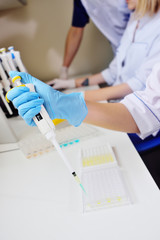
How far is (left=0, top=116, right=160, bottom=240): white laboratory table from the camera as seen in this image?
50cm

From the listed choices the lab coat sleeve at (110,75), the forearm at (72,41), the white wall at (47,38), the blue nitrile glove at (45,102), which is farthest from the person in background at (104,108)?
the white wall at (47,38)

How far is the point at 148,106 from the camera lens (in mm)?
748

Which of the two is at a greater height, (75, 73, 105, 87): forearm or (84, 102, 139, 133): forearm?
(84, 102, 139, 133): forearm

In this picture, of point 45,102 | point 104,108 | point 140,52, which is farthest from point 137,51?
point 45,102

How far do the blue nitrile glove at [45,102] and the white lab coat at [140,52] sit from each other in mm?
533

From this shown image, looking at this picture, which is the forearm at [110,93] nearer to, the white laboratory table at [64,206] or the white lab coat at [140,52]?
the white lab coat at [140,52]

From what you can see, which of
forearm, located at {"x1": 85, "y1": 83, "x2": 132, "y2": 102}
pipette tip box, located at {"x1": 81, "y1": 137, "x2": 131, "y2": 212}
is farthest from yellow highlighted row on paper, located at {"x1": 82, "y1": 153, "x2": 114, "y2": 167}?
forearm, located at {"x1": 85, "y1": 83, "x2": 132, "y2": 102}

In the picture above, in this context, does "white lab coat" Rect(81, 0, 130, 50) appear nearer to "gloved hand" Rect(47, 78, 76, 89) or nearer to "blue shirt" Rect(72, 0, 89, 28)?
"blue shirt" Rect(72, 0, 89, 28)

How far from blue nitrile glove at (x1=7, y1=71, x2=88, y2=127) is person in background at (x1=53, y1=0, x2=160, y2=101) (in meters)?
0.50

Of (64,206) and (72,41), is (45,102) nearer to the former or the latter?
(64,206)

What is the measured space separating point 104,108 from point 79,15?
1126mm

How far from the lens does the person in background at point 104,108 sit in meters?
0.63

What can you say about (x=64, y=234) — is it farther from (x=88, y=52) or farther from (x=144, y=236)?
(x=88, y=52)

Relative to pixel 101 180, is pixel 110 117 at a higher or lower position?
higher
